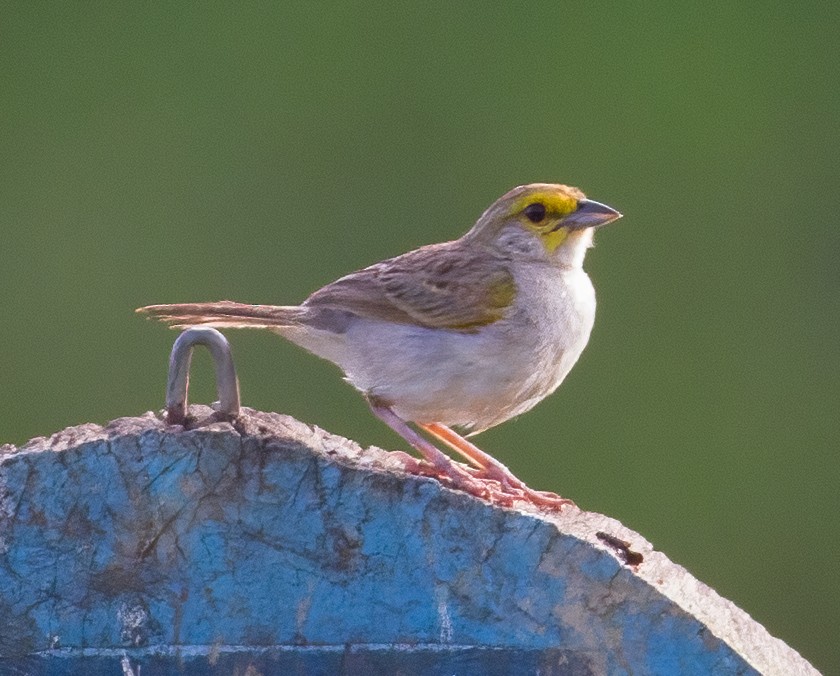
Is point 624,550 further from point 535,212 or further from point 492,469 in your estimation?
point 535,212

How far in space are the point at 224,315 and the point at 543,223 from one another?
85 centimetres

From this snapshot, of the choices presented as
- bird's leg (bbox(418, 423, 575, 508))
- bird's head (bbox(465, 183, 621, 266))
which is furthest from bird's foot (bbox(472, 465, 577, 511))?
bird's head (bbox(465, 183, 621, 266))

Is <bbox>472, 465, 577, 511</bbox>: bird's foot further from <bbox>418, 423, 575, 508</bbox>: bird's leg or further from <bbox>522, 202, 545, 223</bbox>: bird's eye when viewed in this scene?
<bbox>522, 202, 545, 223</bbox>: bird's eye

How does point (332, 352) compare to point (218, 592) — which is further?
point (332, 352)

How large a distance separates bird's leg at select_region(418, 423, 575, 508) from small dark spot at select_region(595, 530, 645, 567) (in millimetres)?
485

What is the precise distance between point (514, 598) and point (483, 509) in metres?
0.14

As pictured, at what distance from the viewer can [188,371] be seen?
6.97 feet

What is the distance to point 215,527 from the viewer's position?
79.8 inches

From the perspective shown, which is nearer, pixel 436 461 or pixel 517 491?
pixel 436 461

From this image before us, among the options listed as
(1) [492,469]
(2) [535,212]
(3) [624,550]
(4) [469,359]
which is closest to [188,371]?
(3) [624,550]

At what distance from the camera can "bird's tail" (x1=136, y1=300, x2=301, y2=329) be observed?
3.05m

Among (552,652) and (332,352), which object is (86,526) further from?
(332,352)

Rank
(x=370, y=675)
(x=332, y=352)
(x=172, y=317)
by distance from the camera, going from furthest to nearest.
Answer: (x=332, y=352) < (x=172, y=317) < (x=370, y=675)

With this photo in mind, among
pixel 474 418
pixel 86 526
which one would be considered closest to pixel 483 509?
pixel 86 526
